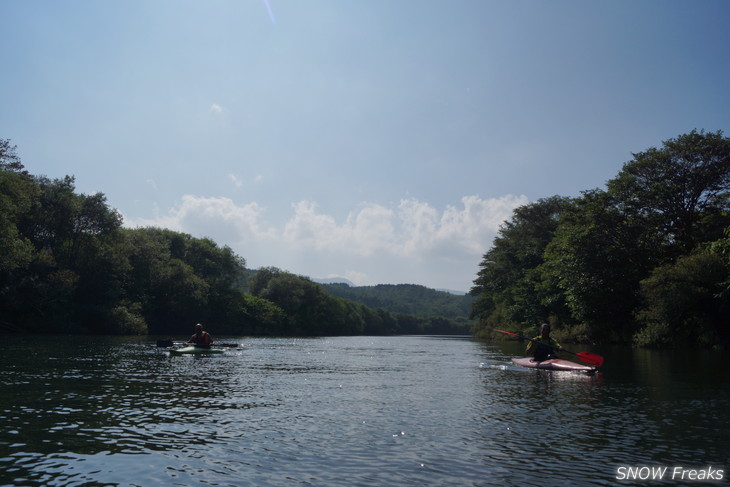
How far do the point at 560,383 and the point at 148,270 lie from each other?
6673 cm

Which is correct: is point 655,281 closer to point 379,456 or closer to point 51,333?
point 379,456

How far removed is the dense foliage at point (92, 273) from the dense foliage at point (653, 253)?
169ft

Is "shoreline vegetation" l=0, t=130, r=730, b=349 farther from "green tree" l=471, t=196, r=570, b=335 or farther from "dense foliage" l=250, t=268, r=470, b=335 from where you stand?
"dense foliage" l=250, t=268, r=470, b=335

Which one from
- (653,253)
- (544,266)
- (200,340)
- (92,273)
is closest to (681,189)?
(653,253)

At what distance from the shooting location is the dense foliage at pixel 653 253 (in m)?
40.1

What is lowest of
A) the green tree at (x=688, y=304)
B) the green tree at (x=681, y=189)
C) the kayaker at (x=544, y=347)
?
the kayaker at (x=544, y=347)

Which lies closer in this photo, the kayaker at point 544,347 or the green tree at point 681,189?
the kayaker at point 544,347

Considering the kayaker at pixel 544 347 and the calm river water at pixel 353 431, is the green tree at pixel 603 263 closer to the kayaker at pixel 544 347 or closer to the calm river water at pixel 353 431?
the kayaker at pixel 544 347

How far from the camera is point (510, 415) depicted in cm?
1279

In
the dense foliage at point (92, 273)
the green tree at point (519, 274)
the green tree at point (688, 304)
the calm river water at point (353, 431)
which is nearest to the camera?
the calm river water at point (353, 431)

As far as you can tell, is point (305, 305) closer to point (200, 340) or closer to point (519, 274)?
point (519, 274)

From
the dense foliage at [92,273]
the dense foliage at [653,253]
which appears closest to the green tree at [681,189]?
the dense foliage at [653,253]

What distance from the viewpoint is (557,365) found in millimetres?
23984

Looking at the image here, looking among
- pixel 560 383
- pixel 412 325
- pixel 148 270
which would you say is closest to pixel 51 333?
pixel 148 270
